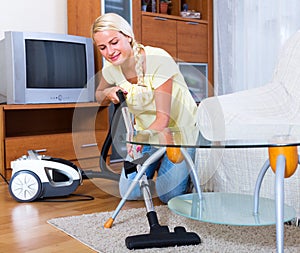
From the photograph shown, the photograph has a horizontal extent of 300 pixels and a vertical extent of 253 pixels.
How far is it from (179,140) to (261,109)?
0.89 metres

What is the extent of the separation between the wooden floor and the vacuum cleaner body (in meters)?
0.05

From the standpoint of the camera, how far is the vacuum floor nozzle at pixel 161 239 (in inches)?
58.0

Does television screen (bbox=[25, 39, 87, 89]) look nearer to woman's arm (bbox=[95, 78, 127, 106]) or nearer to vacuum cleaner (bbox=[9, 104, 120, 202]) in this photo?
vacuum cleaner (bbox=[9, 104, 120, 202])

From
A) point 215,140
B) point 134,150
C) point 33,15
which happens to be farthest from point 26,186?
point 33,15

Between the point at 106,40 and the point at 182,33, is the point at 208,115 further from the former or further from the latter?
the point at 182,33

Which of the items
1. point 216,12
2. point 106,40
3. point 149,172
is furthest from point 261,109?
point 216,12

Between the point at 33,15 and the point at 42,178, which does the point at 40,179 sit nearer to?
the point at 42,178

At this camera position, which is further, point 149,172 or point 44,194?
point 44,194

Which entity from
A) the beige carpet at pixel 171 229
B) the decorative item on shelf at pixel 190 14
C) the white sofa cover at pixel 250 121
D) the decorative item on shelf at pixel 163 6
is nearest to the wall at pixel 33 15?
the decorative item on shelf at pixel 163 6

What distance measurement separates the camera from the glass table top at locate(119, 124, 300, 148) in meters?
1.22

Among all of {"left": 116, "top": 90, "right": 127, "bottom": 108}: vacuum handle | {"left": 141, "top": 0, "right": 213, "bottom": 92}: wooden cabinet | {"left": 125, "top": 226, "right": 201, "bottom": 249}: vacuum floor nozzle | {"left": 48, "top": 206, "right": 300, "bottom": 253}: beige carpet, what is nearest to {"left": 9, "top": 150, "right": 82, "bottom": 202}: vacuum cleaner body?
{"left": 48, "top": 206, "right": 300, "bottom": 253}: beige carpet

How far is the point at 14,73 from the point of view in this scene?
2.86 meters

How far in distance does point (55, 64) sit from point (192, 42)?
1.41 m

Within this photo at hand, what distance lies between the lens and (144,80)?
1786 millimetres
